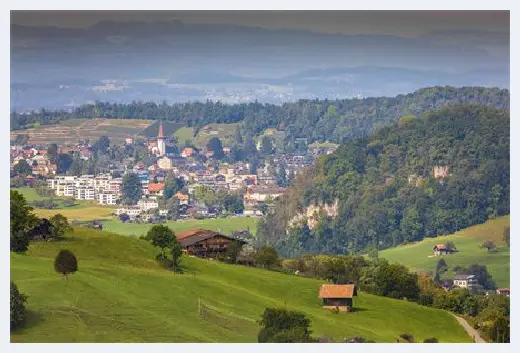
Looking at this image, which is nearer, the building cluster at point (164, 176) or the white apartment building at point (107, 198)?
the building cluster at point (164, 176)

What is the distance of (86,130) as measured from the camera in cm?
11219

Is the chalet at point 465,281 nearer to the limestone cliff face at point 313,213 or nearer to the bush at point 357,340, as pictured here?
the bush at point 357,340

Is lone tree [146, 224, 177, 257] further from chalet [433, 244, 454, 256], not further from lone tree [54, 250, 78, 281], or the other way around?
chalet [433, 244, 454, 256]

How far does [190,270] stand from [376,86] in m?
62.3

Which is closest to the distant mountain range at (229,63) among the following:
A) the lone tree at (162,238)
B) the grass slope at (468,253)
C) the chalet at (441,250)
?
the grass slope at (468,253)

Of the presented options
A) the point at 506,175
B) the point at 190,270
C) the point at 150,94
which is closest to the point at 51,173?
the point at 150,94

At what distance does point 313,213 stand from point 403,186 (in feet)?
20.7

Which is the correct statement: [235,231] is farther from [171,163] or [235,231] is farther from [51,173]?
Answer: [171,163]

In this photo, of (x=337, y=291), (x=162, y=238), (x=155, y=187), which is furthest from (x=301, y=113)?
(x=337, y=291)

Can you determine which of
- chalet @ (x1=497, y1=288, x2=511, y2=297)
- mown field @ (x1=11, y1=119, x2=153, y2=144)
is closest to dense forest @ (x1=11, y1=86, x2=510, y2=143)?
mown field @ (x1=11, y1=119, x2=153, y2=144)

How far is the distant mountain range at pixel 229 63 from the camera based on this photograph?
→ 261 ft

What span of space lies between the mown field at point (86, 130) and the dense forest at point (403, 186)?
16186 millimetres

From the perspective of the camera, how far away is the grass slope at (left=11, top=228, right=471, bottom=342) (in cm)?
3881

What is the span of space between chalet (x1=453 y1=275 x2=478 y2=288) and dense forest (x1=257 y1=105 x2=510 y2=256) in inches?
599
